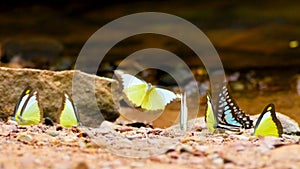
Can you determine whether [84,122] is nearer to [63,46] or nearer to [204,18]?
[63,46]

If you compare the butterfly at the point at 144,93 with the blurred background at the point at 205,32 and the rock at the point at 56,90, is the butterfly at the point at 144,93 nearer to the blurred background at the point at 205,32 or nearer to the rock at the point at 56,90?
the rock at the point at 56,90

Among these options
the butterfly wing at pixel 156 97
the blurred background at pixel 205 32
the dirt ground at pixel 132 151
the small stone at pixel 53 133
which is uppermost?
the blurred background at pixel 205 32

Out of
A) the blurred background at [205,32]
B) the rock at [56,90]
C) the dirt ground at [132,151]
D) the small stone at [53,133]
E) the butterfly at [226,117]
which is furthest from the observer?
the blurred background at [205,32]

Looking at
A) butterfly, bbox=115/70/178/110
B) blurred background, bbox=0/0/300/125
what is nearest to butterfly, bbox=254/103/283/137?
butterfly, bbox=115/70/178/110

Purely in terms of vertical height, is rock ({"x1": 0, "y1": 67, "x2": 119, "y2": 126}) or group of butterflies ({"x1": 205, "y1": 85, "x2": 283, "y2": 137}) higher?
rock ({"x1": 0, "y1": 67, "x2": 119, "y2": 126})

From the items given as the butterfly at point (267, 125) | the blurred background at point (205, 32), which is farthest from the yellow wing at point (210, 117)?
the blurred background at point (205, 32)

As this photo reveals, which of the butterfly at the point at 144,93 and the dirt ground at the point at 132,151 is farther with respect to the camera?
the butterfly at the point at 144,93

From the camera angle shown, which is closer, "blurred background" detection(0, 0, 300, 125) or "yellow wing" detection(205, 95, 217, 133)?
"yellow wing" detection(205, 95, 217, 133)

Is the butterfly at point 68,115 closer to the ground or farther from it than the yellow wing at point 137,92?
closer to the ground

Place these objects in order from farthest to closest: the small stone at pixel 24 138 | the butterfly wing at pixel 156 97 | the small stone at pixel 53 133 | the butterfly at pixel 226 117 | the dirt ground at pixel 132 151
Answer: the butterfly wing at pixel 156 97
the butterfly at pixel 226 117
the small stone at pixel 53 133
the small stone at pixel 24 138
the dirt ground at pixel 132 151

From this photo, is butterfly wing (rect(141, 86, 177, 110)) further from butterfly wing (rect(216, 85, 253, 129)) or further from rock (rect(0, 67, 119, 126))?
rock (rect(0, 67, 119, 126))
